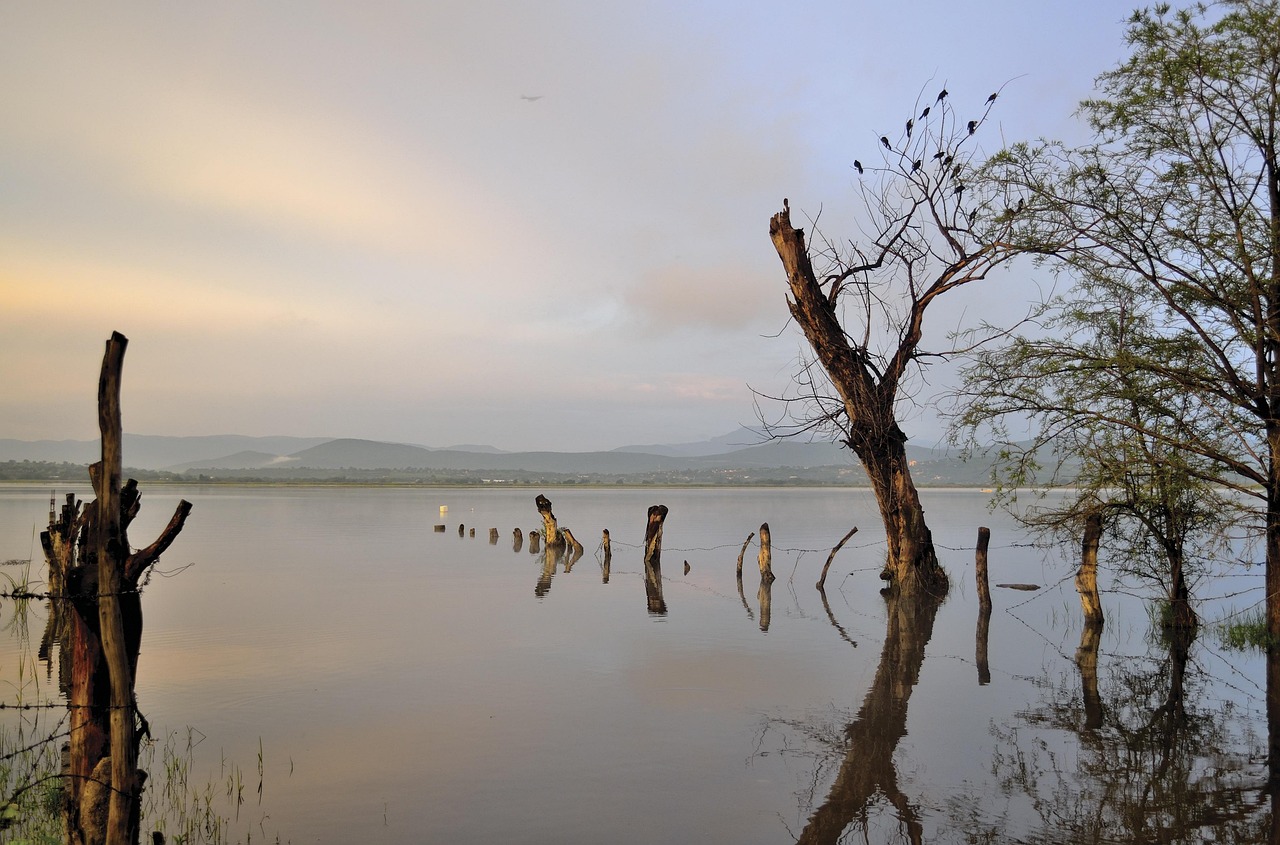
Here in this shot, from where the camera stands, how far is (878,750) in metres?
10.1

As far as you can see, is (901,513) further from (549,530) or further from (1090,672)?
(549,530)

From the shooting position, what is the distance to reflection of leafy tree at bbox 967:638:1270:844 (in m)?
7.80

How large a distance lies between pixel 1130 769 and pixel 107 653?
967cm

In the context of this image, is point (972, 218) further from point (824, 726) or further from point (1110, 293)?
point (824, 726)

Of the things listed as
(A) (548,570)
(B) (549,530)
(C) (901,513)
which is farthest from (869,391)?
(B) (549,530)

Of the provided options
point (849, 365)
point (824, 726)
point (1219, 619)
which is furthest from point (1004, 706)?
point (1219, 619)

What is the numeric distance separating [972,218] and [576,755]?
14642 millimetres

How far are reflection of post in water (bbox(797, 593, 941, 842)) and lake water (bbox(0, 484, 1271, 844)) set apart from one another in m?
0.04

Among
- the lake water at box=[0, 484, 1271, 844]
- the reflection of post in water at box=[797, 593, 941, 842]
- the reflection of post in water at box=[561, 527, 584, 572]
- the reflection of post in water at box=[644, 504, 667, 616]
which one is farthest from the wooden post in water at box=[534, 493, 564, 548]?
the reflection of post in water at box=[797, 593, 941, 842]

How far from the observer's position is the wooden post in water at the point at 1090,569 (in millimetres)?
16797

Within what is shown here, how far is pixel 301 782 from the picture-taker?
9062 mm

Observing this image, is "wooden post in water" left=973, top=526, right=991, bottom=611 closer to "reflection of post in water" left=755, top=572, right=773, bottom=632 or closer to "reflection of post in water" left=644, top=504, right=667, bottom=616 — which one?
"reflection of post in water" left=755, top=572, right=773, bottom=632

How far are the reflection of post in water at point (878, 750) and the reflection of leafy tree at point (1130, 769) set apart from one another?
2.50 feet

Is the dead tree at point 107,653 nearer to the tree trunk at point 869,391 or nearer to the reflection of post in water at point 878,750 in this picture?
the reflection of post in water at point 878,750
